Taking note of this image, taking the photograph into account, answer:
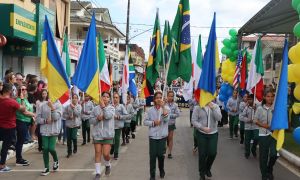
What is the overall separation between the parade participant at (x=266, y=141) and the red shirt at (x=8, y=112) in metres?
4.81

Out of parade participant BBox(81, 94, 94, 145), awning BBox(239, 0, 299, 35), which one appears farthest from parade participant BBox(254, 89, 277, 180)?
parade participant BBox(81, 94, 94, 145)

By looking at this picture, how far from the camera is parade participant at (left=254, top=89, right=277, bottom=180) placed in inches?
339

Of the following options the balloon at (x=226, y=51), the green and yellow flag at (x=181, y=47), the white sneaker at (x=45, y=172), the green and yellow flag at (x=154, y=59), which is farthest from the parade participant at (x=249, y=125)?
the balloon at (x=226, y=51)

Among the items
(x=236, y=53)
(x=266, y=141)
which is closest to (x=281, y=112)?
(x=266, y=141)

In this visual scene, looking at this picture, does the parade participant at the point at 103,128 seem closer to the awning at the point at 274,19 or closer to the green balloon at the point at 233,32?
the awning at the point at 274,19

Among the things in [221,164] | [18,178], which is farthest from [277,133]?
[18,178]

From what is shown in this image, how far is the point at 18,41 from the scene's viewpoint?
62.9 feet

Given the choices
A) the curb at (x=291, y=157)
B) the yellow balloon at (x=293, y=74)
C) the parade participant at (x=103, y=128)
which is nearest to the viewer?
the yellow balloon at (x=293, y=74)

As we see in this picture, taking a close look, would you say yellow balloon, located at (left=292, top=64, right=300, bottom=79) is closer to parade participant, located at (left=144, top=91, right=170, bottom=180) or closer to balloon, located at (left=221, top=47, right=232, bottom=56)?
parade participant, located at (left=144, top=91, right=170, bottom=180)

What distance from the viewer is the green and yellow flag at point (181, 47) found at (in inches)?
368

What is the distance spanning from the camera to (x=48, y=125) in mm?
9195

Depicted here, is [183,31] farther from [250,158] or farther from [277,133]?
[250,158]

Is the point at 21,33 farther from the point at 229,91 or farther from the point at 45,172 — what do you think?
the point at 45,172

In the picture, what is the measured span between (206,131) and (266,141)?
1162mm
